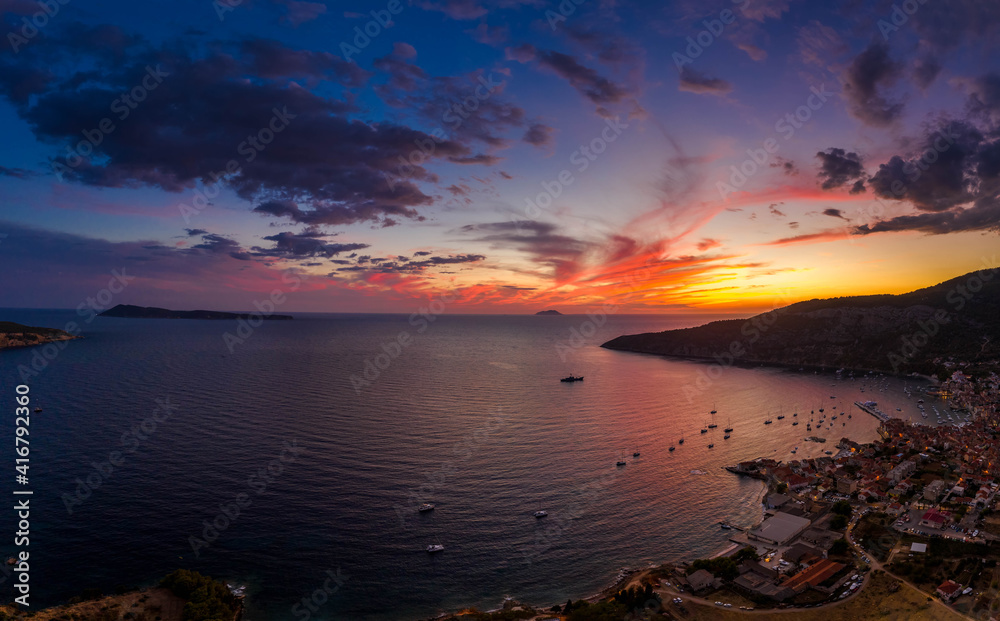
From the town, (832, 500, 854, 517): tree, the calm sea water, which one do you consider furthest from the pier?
(832, 500, 854, 517): tree

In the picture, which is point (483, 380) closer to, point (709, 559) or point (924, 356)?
point (709, 559)

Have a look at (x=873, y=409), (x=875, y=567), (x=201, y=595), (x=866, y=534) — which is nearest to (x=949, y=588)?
(x=875, y=567)

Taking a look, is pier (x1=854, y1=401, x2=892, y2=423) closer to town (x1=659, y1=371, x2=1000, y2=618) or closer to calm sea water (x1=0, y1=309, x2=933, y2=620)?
calm sea water (x1=0, y1=309, x2=933, y2=620)

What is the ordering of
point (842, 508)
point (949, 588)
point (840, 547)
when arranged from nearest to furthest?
point (949, 588) → point (840, 547) → point (842, 508)

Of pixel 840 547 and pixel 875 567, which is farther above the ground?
pixel 840 547

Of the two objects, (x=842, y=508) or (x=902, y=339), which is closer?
(x=842, y=508)

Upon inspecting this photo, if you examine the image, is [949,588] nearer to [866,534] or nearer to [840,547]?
[840,547]

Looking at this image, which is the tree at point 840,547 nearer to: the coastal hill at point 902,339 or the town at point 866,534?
the town at point 866,534
